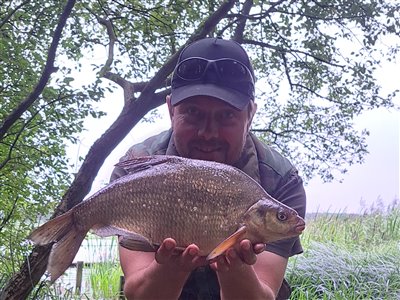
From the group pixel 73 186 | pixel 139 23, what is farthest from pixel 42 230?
pixel 139 23

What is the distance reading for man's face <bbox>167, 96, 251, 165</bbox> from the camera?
6.56 feet

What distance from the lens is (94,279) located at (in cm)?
607

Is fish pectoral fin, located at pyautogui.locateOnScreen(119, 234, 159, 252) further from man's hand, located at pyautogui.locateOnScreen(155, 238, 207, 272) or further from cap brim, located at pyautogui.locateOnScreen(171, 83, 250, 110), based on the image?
cap brim, located at pyautogui.locateOnScreen(171, 83, 250, 110)

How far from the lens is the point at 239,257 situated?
71.1 inches

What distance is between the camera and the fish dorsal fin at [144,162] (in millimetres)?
1805

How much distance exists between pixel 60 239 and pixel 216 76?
82cm

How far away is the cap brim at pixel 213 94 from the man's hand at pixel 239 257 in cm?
52

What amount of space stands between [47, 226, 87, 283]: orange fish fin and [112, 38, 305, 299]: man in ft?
0.87

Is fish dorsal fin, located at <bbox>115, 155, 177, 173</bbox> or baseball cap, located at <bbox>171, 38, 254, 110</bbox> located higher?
baseball cap, located at <bbox>171, 38, 254, 110</bbox>

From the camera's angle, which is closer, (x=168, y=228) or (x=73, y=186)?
(x=168, y=228)

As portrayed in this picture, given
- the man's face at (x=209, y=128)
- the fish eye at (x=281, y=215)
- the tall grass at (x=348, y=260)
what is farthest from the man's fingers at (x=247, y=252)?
the tall grass at (x=348, y=260)

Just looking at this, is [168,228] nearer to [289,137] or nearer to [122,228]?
[122,228]

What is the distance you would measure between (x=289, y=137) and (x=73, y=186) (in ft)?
13.4

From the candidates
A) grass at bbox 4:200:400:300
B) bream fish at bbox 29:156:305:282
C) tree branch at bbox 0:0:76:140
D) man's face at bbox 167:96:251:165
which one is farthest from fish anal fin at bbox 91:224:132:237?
grass at bbox 4:200:400:300
